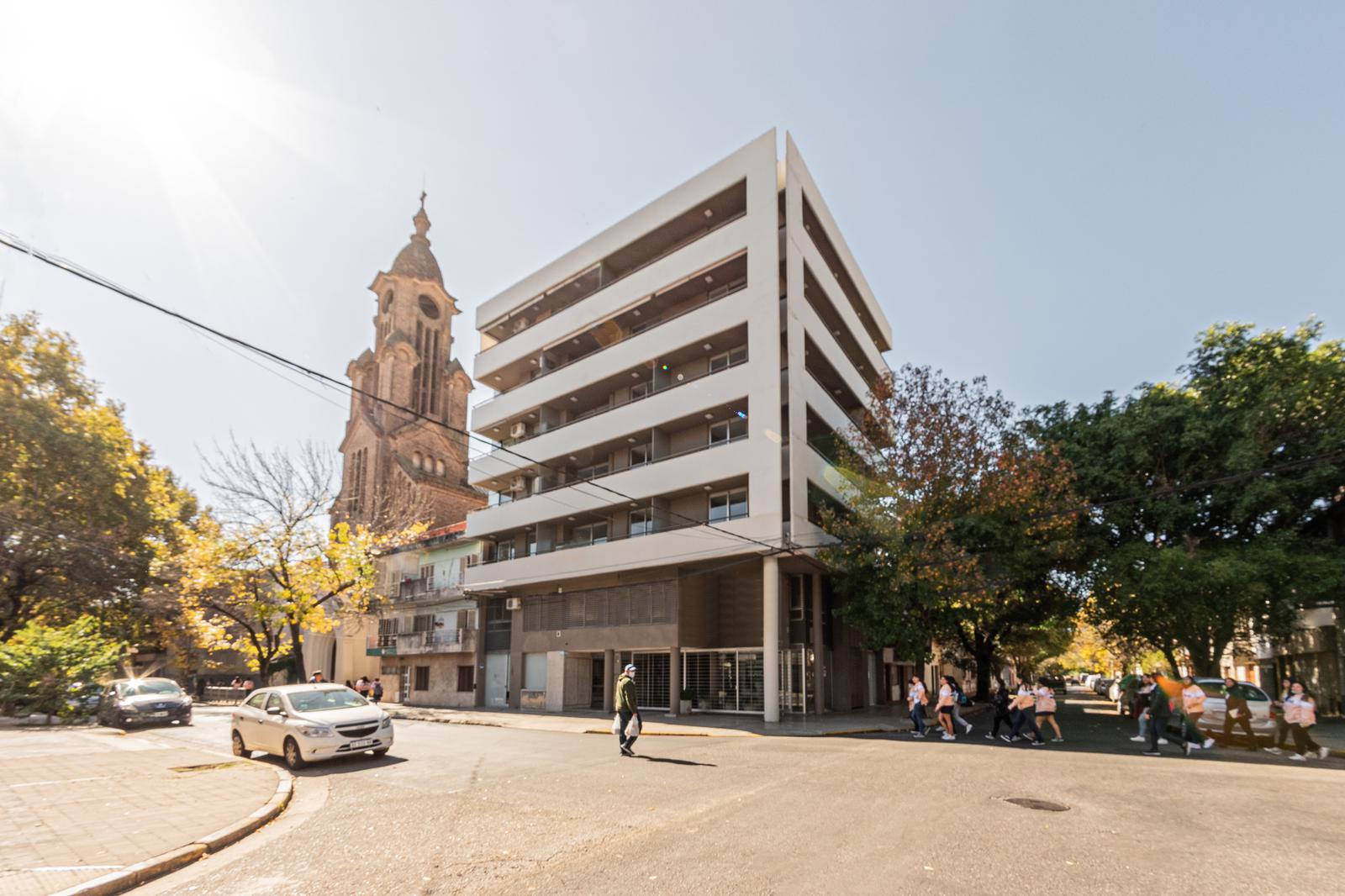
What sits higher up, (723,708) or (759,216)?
(759,216)

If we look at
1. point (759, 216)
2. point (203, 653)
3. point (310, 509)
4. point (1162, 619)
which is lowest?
point (203, 653)

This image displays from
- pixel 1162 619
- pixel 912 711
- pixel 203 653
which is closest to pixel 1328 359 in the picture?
pixel 1162 619

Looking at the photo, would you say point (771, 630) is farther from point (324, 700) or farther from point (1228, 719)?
A: point (324, 700)

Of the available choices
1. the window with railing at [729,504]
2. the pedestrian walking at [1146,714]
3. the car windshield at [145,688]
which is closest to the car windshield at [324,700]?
the car windshield at [145,688]

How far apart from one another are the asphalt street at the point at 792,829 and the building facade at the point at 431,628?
22.5 metres

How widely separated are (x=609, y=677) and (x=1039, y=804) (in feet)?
66.9

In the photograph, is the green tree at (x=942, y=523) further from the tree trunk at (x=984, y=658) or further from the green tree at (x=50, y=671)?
the green tree at (x=50, y=671)

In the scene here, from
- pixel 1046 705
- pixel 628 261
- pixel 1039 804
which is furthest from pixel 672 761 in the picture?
pixel 628 261

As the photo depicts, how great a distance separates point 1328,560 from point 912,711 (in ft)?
46.7

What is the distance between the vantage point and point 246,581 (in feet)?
86.7

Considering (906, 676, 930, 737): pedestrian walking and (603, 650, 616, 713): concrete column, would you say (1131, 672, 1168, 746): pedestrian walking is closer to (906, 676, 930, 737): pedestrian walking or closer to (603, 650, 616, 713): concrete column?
(906, 676, 930, 737): pedestrian walking

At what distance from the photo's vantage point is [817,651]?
26.4 meters

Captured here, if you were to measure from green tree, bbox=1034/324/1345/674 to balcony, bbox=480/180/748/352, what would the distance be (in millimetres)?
14862

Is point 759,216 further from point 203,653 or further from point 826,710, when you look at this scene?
point 203,653
